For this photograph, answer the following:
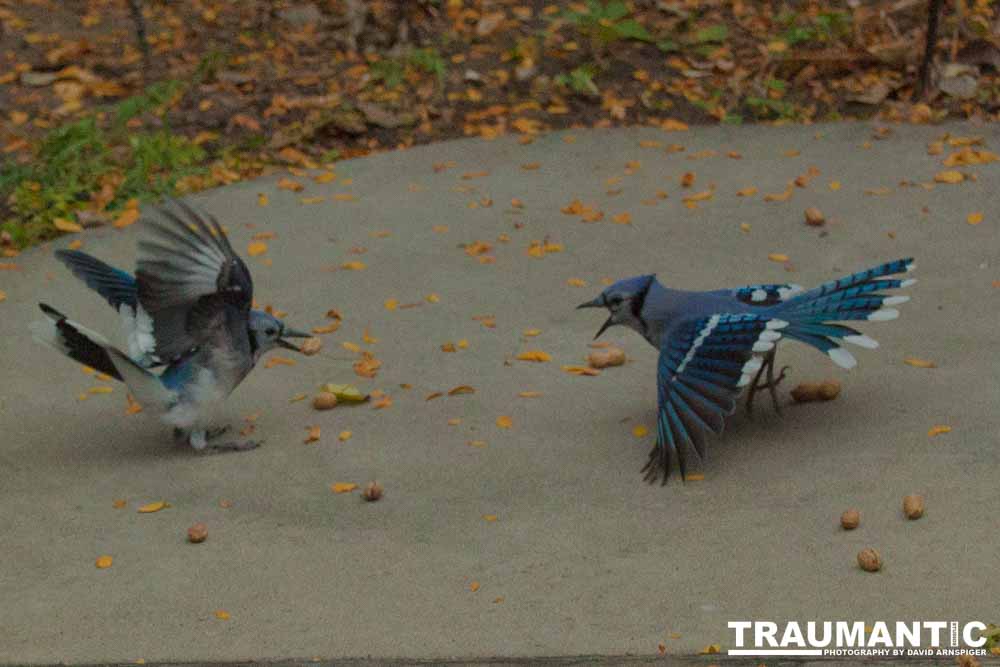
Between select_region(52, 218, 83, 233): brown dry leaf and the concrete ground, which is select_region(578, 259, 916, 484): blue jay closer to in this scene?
the concrete ground

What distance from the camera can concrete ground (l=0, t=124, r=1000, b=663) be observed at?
3.72 metres

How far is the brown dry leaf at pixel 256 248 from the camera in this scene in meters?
7.11

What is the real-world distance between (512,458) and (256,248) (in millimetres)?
2750

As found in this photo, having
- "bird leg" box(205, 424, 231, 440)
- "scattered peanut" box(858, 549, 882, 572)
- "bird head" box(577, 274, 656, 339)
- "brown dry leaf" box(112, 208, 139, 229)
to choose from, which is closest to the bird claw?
"bird leg" box(205, 424, 231, 440)

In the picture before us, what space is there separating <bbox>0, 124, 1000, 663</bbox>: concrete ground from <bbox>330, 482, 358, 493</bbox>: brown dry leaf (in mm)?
40

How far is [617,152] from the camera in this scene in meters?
8.12

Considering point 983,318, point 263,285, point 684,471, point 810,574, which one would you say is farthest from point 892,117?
point 810,574

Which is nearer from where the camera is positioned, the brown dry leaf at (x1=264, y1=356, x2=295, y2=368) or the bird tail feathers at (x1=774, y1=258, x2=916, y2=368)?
the bird tail feathers at (x1=774, y1=258, x2=916, y2=368)

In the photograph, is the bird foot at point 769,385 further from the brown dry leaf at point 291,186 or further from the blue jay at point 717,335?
the brown dry leaf at point 291,186

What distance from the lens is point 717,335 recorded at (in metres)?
4.56

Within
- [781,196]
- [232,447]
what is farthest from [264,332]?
[781,196]

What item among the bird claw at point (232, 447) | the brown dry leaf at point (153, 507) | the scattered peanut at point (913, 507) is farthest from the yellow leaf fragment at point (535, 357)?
the scattered peanut at point (913, 507)

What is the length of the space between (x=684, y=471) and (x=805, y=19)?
5.80 meters

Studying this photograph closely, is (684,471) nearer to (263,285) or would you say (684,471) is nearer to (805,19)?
(263,285)
